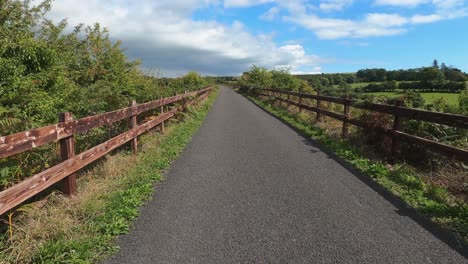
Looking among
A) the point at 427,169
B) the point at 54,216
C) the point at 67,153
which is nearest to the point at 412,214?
the point at 427,169

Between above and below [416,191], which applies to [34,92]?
above

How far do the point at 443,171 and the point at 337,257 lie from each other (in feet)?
12.7

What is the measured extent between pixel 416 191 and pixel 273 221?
2.56 m

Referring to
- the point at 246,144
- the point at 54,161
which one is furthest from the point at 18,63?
the point at 246,144

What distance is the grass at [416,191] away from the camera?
4.17 metres

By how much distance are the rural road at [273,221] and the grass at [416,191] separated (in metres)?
0.33

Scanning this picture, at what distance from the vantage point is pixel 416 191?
527 cm

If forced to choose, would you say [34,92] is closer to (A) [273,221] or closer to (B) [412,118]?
(A) [273,221]

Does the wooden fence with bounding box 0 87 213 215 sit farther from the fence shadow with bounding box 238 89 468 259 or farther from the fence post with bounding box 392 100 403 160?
the fence post with bounding box 392 100 403 160

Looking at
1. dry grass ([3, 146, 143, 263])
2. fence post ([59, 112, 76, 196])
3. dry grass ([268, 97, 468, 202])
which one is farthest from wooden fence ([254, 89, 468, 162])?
fence post ([59, 112, 76, 196])

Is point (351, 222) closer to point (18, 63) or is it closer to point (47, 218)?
point (47, 218)

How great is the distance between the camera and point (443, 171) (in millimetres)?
6074

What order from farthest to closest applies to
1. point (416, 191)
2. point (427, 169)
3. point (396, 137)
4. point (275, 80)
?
point (275, 80), point (396, 137), point (427, 169), point (416, 191)

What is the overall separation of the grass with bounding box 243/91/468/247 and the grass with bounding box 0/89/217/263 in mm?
3699
